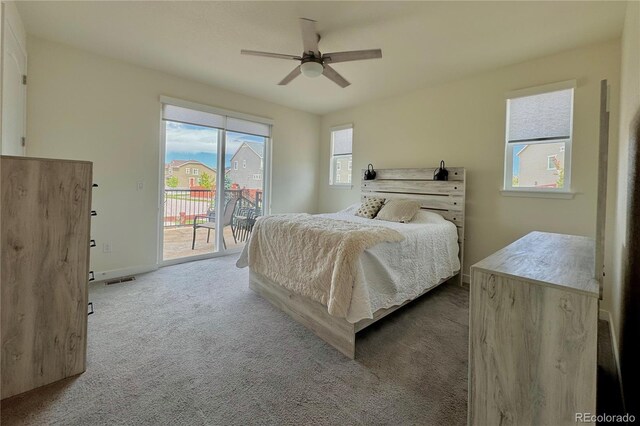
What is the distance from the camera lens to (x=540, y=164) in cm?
306

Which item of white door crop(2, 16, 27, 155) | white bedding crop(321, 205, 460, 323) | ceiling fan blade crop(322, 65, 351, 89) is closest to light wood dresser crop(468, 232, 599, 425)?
white bedding crop(321, 205, 460, 323)

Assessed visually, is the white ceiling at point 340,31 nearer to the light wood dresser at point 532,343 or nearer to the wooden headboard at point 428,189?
the wooden headboard at point 428,189

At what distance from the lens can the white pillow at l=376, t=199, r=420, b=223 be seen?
335cm

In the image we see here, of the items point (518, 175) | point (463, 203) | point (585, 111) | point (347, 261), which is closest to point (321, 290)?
point (347, 261)

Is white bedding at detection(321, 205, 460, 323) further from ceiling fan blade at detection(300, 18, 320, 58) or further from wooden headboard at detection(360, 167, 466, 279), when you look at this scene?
ceiling fan blade at detection(300, 18, 320, 58)

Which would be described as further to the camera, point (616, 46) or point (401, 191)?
point (401, 191)

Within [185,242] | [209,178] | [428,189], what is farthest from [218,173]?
[428,189]

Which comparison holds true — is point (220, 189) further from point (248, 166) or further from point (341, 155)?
point (341, 155)

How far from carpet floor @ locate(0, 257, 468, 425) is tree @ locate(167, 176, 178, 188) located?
1.76 m

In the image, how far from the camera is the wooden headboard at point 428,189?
3.45 meters

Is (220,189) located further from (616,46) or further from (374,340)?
(616,46)

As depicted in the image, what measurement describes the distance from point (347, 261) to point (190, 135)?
3.38 meters

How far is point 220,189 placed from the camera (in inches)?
172

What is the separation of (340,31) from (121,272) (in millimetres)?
3807
